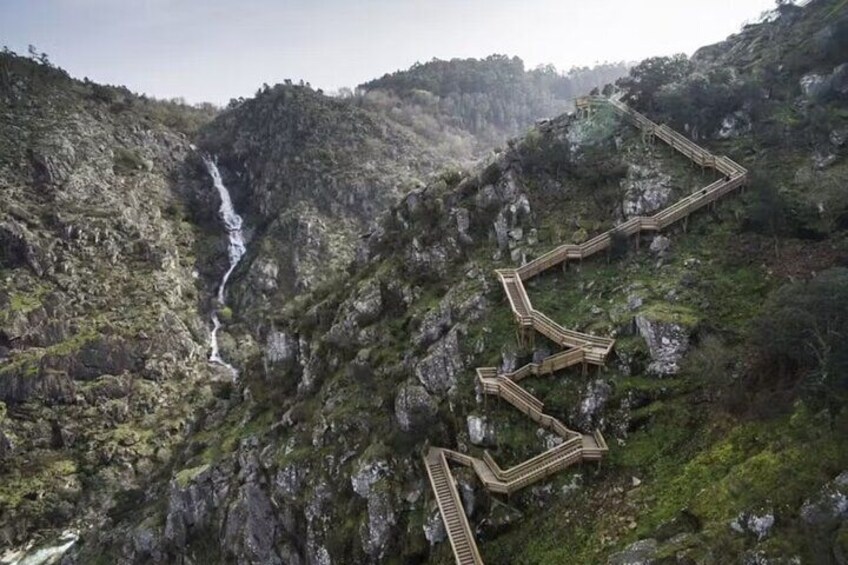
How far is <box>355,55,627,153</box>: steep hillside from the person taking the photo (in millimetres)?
154750

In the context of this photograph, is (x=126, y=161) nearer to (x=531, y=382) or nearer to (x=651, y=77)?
(x=651, y=77)

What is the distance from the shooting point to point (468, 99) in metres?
177

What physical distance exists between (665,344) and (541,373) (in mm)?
5775

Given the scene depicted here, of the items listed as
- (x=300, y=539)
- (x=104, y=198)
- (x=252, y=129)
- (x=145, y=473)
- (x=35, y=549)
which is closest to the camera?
(x=300, y=539)

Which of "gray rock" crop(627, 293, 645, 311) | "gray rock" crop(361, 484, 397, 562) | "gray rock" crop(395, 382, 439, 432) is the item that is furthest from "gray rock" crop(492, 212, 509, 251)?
"gray rock" crop(361, 484, 397, 562)

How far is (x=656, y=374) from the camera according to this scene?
90.1 feet

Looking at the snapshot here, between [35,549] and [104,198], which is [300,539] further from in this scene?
[104,198]

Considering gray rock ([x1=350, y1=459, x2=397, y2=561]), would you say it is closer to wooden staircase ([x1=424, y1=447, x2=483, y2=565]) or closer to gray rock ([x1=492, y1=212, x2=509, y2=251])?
wooden staircase ([x1=424, y1=447, x2=483, y2=565])

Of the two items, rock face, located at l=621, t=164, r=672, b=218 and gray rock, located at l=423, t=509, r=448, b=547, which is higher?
rock face, located at l=621, t=164, r=672, b=218

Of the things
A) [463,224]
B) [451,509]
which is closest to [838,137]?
[463,224]

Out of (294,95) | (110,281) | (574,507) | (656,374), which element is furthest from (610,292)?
(294,95)

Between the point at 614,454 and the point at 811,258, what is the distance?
1350 cm

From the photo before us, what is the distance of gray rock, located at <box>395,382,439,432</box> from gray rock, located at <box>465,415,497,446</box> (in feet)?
8.68

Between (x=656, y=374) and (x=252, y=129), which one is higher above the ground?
(x=252, y=129)
